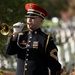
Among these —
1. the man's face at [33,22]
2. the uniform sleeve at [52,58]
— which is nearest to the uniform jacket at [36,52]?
the uniform sleeve at [52,58]

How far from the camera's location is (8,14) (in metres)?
10.9

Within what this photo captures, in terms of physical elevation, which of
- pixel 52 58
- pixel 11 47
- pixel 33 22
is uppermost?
pixel 33 22

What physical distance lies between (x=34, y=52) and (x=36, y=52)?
38 millimetres

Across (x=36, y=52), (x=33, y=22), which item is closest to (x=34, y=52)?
(x=36, y=52)

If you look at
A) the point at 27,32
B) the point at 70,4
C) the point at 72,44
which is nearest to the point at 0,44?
the point at 27,32

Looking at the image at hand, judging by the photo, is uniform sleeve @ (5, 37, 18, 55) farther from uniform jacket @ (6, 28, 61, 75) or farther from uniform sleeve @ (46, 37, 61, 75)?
uniform sleeve @ (46, 37, 61, 75)

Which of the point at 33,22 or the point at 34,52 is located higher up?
the point at 33,22

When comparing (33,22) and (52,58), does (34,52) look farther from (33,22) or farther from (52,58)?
(33,22)

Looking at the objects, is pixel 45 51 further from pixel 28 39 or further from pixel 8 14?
pixel 8 14

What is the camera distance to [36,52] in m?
7.39

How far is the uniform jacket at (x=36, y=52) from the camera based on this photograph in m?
7.40

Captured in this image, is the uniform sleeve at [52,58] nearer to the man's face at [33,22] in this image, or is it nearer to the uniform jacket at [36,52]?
the uniform jacket at [36,52]

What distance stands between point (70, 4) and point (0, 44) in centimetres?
3920

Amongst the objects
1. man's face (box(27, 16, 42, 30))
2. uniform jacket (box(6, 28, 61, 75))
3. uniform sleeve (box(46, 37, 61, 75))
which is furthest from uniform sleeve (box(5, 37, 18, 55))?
uniform sleeve (box(46, 37, 61, 75))
